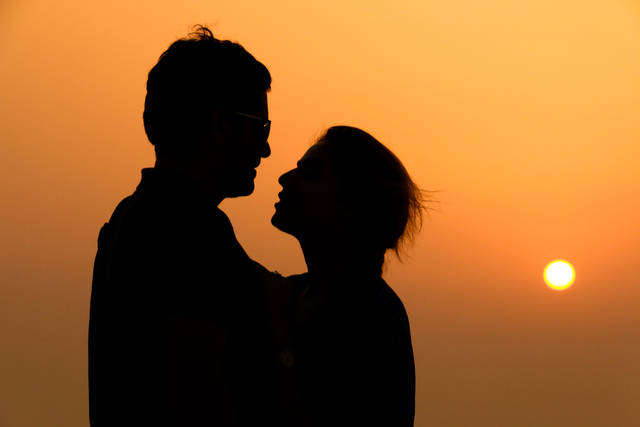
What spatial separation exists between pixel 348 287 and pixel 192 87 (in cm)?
65

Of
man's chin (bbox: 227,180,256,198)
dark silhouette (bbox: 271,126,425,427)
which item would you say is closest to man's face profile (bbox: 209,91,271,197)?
man's chin (bbox: 227,180,256,198)

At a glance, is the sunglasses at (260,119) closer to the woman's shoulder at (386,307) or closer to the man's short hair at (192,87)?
the man's short hair at (192,87)

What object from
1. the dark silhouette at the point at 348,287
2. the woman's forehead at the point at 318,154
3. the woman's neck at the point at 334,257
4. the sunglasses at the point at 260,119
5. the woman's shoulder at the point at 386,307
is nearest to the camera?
the sunglasses at the point at 260,119

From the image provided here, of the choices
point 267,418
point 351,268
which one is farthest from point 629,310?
point 267,418

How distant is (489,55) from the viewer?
27.1 ft

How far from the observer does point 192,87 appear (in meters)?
1.43

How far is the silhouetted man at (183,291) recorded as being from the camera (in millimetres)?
1085

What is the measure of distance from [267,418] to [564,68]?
7.78 metres

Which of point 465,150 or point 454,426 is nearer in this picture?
point 465,150

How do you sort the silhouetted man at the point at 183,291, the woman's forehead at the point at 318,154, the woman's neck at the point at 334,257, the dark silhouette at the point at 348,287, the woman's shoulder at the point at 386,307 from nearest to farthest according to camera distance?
1. the silhouetted man at the point at 183,291
2. the dark silhouette at the point at 348,287
3. the woman's shoulder at the point at 386,307
4. the woman's neck at the point at 334,257
5. the woman's forehead at the point at 318,154

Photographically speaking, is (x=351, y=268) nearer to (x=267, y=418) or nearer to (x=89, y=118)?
(x=267, y=418)

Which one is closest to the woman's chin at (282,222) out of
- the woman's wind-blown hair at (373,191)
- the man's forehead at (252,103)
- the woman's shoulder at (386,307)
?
the woman's wind-blown hair at (373,191)

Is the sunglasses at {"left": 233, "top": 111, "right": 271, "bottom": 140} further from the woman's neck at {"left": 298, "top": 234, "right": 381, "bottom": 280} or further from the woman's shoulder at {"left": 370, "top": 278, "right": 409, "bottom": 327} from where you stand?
the woman's shoulder at {"left": 370, "top": 278, "right": 409, "bottom": 327}

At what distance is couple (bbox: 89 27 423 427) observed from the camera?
1.10 m
